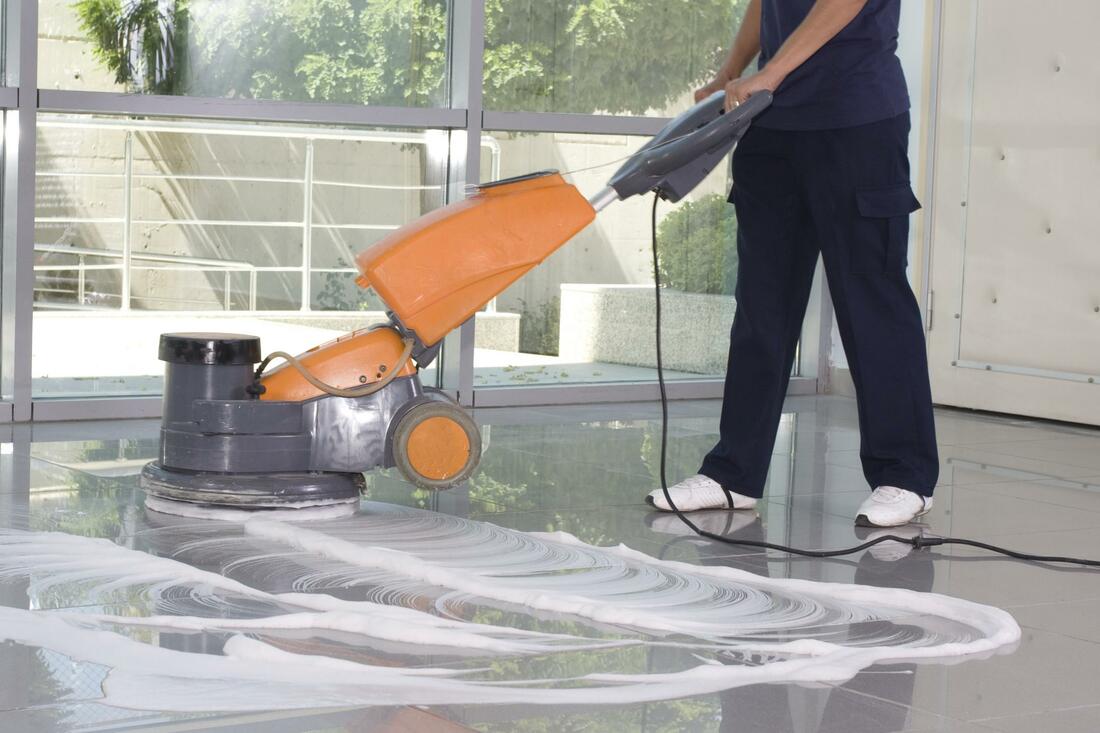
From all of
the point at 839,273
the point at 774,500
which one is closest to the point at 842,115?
the point at 839,273

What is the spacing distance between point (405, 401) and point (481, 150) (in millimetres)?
2071

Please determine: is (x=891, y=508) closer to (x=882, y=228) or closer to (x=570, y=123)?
(x=882, y=228)

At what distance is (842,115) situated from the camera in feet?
9.11

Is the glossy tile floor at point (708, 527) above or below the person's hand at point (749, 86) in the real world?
below

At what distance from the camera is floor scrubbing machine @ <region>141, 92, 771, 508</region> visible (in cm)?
242

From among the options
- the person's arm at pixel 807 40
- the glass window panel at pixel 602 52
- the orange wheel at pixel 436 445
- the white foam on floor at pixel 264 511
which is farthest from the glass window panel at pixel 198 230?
the person's arm at pixel 807 40

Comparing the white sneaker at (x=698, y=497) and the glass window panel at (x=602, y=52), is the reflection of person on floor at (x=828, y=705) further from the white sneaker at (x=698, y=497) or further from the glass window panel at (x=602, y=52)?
the glass window panel at (x=602, y=52)

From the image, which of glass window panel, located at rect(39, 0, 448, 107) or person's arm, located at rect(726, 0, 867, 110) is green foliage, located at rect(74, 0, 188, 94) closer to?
glass window panel, located at rect(39, 0, 448, 107)

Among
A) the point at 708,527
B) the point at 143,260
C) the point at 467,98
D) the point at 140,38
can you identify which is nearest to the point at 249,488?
the point at 708,527

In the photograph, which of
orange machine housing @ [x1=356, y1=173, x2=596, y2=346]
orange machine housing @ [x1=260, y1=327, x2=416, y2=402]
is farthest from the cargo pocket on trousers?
orange machine housing @ [x1=260, y1=327, x2=416, y2=402]

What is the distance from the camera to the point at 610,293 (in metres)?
4.84

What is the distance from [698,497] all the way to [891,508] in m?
0.38

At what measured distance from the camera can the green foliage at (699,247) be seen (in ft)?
16.4

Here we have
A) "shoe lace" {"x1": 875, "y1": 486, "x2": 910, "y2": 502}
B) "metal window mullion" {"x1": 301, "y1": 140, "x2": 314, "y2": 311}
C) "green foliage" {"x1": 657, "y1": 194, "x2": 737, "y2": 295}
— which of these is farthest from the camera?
"green foliage" {"x1": 657, "y1": 194, "x2": 737, "y2": 295}
